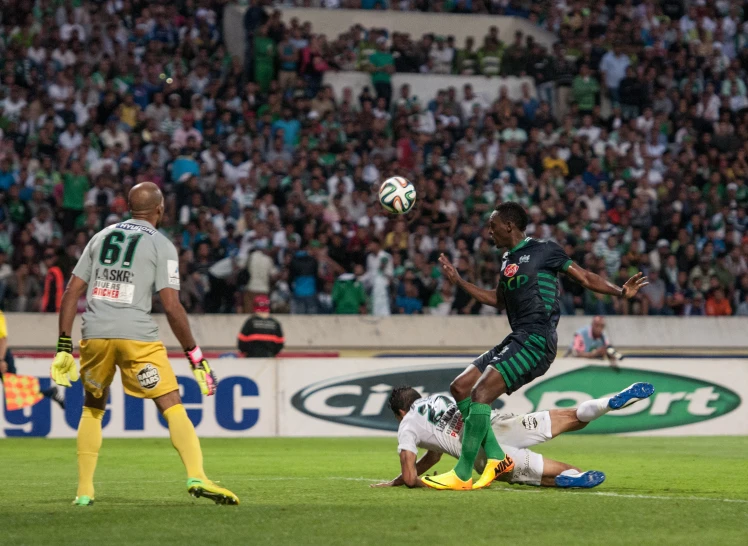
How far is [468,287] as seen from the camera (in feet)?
32.1

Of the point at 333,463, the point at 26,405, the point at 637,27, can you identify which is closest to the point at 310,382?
the point at 26,405

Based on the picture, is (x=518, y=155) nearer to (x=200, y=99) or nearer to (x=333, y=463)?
(x=200, y=99)

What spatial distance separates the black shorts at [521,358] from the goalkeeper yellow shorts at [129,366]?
252 centimetres

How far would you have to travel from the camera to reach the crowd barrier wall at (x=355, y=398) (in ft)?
58.4

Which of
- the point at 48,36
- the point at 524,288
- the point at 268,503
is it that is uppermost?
the point at 48,36

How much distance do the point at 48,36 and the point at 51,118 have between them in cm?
275

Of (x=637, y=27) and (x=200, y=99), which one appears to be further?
(x=637, y=27)

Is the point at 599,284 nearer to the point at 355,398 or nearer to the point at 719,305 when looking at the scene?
the point at 355,398

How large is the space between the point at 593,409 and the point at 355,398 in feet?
30.9

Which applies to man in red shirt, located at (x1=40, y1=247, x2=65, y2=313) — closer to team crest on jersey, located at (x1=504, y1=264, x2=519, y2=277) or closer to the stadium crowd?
the stadium crowd

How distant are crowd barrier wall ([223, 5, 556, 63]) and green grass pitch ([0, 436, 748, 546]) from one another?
14.9 metres

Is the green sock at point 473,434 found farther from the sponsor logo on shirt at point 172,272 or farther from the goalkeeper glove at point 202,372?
the sponsor logo on shirt at point 172,272

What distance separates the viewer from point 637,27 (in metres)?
29.2

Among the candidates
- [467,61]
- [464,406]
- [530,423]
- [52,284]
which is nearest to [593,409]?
[530,423]
